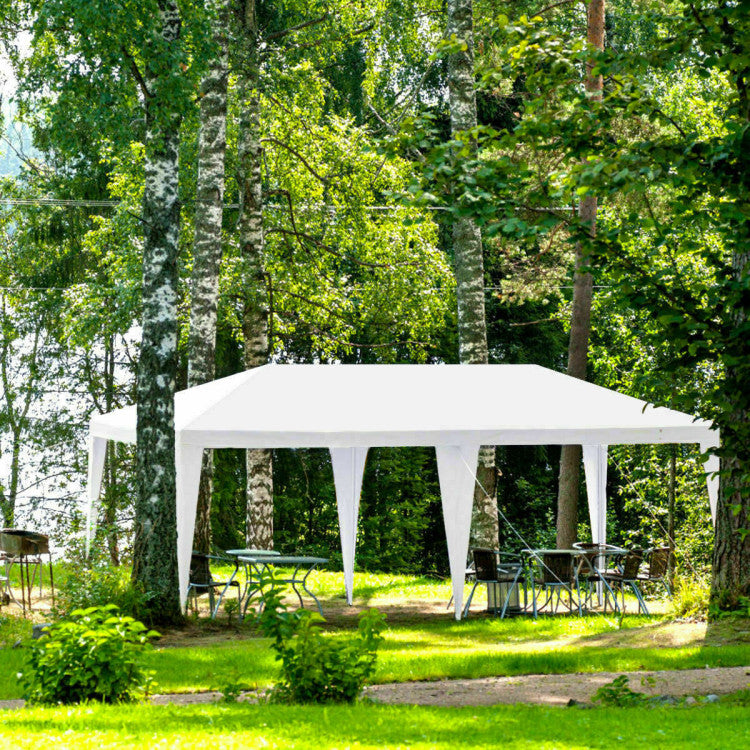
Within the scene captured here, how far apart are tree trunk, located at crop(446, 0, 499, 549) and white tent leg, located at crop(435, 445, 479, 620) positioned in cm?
300

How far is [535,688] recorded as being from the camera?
7621 millimetres

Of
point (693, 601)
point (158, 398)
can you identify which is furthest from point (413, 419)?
point (693, 601)

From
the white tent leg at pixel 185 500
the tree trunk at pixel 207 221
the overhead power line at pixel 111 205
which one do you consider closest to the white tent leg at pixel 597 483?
the overhead power line at pixel 111 205

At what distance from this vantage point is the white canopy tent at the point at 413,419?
1070 cm

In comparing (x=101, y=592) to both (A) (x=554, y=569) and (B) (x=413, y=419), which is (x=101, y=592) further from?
(A) (x=554, y=569)

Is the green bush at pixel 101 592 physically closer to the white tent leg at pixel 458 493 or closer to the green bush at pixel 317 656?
the white tent leg at pixel 458 493

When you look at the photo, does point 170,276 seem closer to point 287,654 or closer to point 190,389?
point 190,389

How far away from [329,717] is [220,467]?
16.3 m

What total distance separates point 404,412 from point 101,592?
336cm

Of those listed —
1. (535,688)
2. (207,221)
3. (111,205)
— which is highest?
(111,205)

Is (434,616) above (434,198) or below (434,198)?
below

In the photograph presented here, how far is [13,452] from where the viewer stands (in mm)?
24031

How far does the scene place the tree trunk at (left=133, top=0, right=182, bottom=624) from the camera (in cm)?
1010

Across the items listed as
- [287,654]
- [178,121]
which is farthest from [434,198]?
[178,121]
